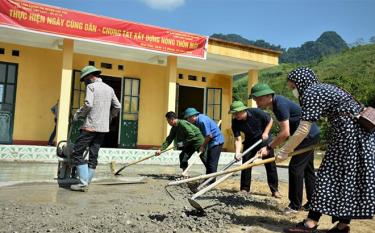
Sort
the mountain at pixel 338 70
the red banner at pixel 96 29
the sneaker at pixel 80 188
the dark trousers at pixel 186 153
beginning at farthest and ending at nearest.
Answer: the mountain at pixel 338 70 < the red banner at pixel 96 29 < the dark trousers at pixel 186 153 < the sneaker at pixel 80 188

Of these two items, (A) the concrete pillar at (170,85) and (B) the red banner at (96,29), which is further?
(A) the concrete pillar at (170,85)

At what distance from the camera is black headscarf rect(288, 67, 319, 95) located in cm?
346

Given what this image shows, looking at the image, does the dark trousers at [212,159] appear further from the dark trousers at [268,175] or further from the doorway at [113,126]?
the doorway at [113,126]

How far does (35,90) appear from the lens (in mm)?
10531

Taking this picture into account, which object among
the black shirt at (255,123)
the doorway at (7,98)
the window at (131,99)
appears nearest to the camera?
the black shirt at (255,123)

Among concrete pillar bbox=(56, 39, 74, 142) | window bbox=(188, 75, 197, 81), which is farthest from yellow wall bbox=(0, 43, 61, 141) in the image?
window bbox=(188, 75, 197, 81)

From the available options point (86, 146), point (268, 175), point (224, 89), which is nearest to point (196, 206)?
point (268, 175)

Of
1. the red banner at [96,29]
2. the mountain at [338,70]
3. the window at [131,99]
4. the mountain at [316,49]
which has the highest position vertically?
the mountain at [316,49]

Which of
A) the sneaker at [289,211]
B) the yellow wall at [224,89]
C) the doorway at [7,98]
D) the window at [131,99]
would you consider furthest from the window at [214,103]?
the sneaker at [289,211]

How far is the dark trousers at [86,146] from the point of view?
489 cm

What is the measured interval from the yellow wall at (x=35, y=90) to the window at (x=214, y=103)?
5.43 meters

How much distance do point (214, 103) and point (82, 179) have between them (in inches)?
371

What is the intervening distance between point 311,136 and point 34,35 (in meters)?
7.79

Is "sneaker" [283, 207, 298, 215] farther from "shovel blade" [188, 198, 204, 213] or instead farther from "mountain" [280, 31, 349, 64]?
"mountain" [280, 31, 349, 64]
